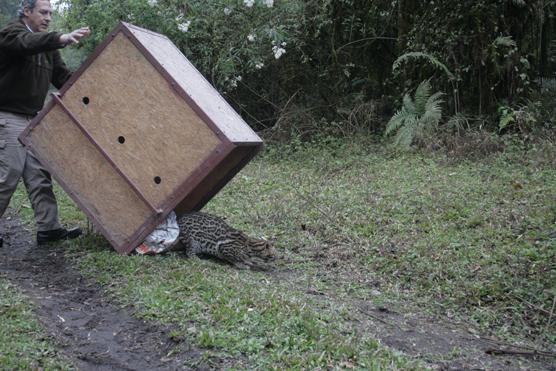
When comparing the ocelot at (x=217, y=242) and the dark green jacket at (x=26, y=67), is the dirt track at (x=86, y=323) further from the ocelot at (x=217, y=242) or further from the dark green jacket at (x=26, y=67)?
the dark green jacket at (x=26, y=67)

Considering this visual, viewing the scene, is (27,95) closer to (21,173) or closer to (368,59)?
(21,173)

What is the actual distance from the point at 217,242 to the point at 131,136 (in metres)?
1.33

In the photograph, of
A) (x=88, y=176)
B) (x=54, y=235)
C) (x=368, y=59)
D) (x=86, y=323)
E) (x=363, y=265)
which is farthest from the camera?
(x=368, y=59)

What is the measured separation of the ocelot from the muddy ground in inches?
39.1

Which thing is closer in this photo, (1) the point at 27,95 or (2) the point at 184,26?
(1) the point at 27,95

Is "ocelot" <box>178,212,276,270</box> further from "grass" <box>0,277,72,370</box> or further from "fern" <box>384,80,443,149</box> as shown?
"fern" <box>384,80,443,149</box>

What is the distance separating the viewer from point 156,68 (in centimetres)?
606

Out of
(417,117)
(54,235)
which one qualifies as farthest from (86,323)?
(417,117)

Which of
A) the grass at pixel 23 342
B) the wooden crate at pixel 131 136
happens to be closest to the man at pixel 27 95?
the wooden crate at pixel 131 136

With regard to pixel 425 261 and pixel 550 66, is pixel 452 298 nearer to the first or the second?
pixel 425 261

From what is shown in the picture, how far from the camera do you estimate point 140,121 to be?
20.1ft

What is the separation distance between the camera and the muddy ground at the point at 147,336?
167 inches

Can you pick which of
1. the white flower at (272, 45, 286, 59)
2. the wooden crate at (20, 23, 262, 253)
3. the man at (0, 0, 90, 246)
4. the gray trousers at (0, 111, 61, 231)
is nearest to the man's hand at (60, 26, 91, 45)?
the man at (0, 0, 90, 246)

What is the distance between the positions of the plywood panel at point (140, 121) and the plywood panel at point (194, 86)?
126mm
